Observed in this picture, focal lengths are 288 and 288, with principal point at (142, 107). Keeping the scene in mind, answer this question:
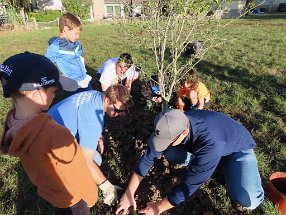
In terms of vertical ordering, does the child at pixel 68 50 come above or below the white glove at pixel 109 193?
above

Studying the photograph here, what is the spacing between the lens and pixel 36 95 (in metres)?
1.62

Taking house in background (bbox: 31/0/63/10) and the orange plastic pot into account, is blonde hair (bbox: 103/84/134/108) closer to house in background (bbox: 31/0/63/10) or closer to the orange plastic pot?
the orange plastic pot

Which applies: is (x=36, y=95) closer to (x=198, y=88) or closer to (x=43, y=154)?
(x=43, y=154)

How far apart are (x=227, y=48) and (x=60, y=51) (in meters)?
6.64

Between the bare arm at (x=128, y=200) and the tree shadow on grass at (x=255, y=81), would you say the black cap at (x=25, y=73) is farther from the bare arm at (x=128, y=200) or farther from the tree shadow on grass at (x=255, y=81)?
the tree shadow on grass at (x=255, y=81)

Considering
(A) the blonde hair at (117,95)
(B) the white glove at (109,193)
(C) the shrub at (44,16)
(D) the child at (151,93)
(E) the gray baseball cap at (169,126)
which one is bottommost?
(C) the shrub at (44,16)

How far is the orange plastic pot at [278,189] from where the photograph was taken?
2.64 meters

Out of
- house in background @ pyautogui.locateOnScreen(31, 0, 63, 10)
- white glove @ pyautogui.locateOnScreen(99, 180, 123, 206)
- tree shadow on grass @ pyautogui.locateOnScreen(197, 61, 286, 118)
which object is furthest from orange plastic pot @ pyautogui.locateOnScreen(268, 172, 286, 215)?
house in background @ pyautogui.locateOnScreen(31, 0, 63, 10)

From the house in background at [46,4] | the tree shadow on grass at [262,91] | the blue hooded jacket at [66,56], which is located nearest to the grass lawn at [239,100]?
the tree shadow on grass at [262,91]

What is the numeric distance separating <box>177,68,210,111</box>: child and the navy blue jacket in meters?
1.59

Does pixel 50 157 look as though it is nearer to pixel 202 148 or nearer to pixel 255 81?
pixel 202 148

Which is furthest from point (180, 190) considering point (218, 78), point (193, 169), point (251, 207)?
point (218, 78)

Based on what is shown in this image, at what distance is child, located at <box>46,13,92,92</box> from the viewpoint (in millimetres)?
3984

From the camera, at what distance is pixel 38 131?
1528mm
